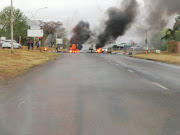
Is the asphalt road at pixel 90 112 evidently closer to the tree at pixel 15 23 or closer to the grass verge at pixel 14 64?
the grass verge at pixel 14 64

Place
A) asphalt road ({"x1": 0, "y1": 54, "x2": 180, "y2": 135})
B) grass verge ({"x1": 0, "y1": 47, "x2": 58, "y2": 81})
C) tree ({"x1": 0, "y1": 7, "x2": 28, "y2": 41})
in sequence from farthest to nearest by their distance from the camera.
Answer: tree ({"x1": 0, "y1": 7, "x2": 28, "y2": 41}) < grass verge ({"x1": 0, "y1": 47, "x2": 58, "y2": 81}) < asphalt road ({"x1": 0, "y1": 54, "x2": 180, "y2": 135})

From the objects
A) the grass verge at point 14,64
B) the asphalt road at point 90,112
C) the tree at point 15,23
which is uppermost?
the tree at point 15,23

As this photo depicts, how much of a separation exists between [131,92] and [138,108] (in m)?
2.96

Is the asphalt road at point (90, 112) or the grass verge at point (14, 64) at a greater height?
the asphalt road at point (90, 112)

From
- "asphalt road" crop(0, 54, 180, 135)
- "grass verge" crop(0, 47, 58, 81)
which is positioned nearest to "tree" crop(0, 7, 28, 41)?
"grass verge" crop(0, 47, 58, 81)

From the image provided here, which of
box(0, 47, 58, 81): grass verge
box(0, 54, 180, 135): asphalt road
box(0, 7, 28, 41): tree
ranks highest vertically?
box(0, 7, 28, 41): tree

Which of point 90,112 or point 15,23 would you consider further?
point 15,23

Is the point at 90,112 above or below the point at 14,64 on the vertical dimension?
above

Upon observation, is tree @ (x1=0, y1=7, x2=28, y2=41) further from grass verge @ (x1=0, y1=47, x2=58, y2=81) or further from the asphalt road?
the asphalt road

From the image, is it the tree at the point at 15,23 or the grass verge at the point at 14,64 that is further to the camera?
the tree at the point at 15,23

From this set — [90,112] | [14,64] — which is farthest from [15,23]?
[90,112]

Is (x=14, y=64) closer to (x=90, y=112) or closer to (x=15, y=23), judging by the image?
(x=90, y=112)

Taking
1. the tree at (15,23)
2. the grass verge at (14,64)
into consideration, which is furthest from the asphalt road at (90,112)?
the tree at (15,23)

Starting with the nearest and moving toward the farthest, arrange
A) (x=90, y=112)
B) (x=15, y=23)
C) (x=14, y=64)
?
(x=90, y=112), (x=14, y=64), (x=15, y=23)
